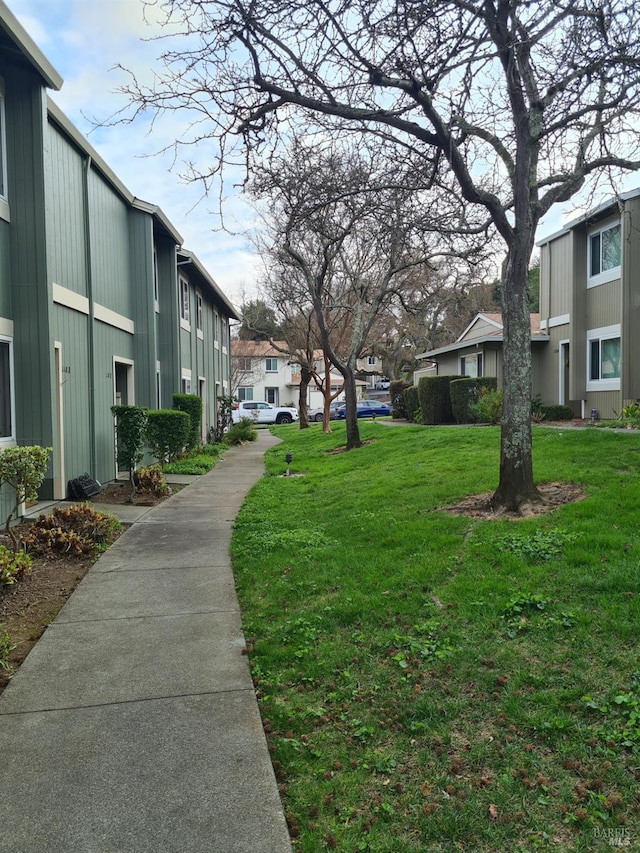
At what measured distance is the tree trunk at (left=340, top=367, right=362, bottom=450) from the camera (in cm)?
1660

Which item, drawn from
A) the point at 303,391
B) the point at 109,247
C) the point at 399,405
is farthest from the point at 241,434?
the point at 109,247

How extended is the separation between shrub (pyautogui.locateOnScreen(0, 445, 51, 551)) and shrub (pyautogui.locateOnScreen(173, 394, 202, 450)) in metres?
8.80

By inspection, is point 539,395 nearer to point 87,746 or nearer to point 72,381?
point 72,381

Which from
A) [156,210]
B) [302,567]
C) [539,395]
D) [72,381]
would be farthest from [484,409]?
[302,567]

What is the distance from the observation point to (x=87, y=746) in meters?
3.05

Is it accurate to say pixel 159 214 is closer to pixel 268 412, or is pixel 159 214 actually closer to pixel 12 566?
pixel 12 566

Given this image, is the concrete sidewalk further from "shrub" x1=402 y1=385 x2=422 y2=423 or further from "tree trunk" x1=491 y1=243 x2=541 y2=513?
"shrub" x1=402 y1=385 x2=422 y2=423

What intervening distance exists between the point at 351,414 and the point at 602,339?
684 cm

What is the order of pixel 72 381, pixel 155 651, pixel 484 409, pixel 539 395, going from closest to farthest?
pixel 155 651
pixel 72 381
pixel 484 409
pixel 539 395

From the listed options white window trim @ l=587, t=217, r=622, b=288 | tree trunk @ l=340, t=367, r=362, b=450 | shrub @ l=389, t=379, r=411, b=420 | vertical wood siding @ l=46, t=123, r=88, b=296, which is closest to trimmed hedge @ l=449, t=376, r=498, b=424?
tree trunk @ l=340, t=367, r=362, b=450

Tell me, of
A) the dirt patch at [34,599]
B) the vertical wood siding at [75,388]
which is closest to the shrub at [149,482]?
the vertical wood siding at [75,388]

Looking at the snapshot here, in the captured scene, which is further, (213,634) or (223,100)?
(223,100)

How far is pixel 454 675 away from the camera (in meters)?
3.54

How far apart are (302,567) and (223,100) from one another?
16.4 feet
